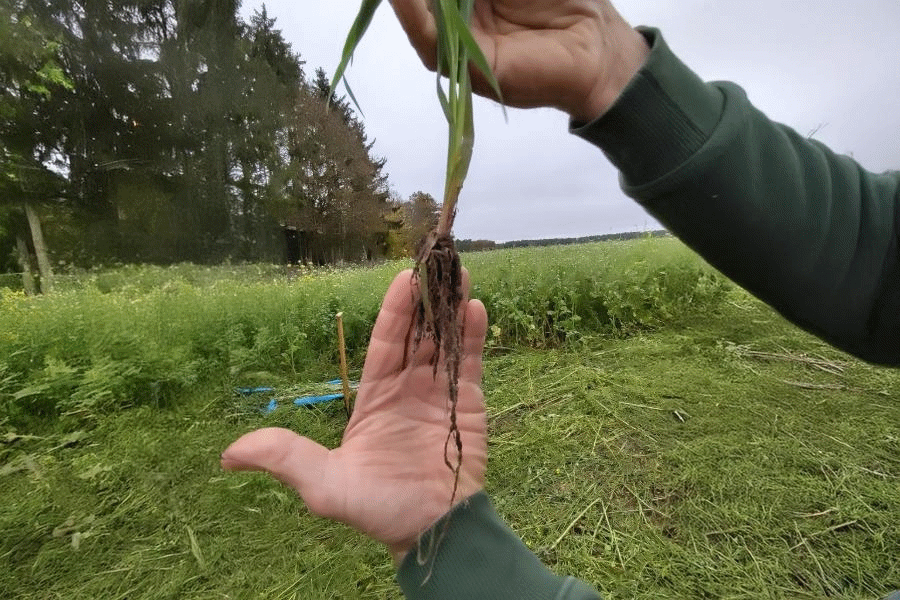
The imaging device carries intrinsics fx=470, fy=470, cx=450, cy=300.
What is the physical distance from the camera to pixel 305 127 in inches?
158

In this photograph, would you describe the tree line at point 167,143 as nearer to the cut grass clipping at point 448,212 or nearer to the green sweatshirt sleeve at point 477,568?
the cut grass clipping at point 448,212

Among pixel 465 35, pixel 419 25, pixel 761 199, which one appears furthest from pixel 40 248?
pixel 761 199

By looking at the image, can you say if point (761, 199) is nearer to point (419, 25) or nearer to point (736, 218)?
point (736, 218)

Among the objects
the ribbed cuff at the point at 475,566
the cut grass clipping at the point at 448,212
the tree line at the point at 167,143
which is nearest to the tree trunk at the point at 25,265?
the tree line at the point at 167,143

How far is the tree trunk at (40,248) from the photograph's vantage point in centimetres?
326

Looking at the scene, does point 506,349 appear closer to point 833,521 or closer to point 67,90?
point 833,521

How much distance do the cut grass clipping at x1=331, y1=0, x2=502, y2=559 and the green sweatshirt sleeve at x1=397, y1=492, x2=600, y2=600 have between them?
0.25 ft

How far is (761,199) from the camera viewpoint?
0.65 m

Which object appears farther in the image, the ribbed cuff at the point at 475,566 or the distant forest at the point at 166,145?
the distant forest at the point at 166,145

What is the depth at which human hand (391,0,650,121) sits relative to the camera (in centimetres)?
68

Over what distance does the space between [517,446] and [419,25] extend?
1.62 metres

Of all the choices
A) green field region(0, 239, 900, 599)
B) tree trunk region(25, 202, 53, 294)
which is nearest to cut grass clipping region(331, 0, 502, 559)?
green field region(0, 239, 900, 599)

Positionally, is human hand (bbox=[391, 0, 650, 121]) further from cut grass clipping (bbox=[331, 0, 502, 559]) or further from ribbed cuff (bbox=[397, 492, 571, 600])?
ribbed cuff (bbox=[397, 492, 571, 600])

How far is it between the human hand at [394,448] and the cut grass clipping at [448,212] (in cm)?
5
